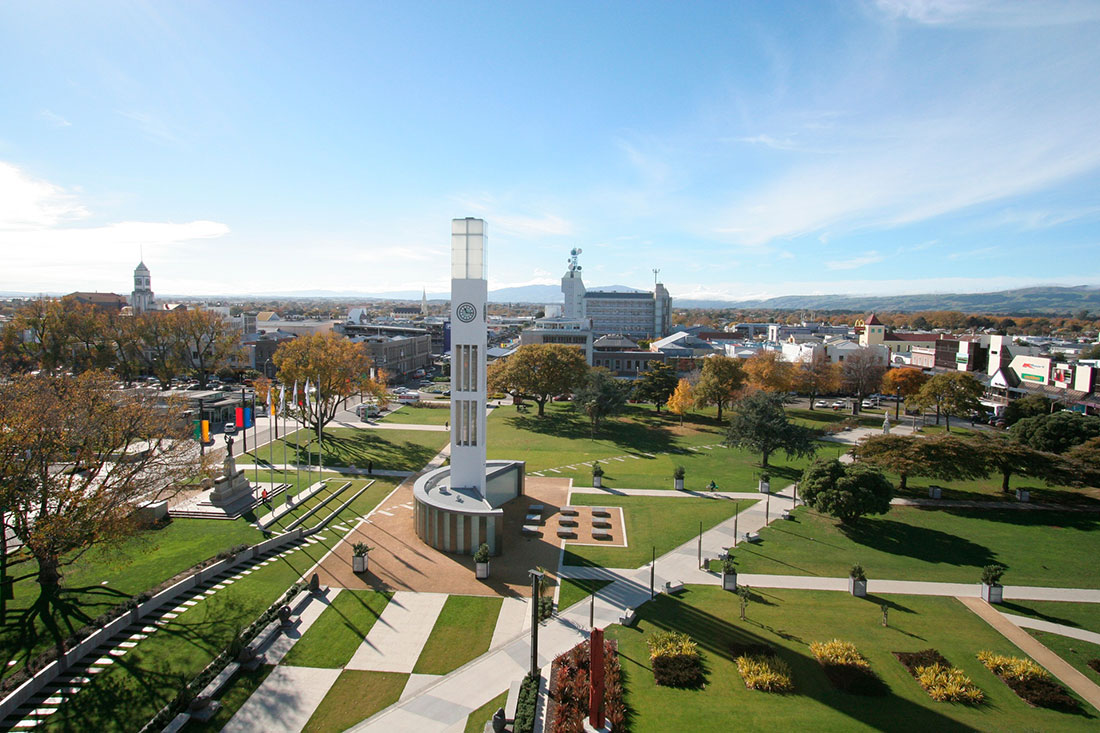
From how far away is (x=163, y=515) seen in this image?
33281 mm

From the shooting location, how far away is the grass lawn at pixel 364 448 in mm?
46469

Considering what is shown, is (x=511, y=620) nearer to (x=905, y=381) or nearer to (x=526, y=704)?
(x=526, y=704)

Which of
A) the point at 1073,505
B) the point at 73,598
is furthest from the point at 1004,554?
the point at 73,598

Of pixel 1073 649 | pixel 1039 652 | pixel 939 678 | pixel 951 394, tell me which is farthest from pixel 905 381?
pixel 939 678

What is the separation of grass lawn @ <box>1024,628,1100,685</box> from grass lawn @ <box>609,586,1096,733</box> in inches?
64.4

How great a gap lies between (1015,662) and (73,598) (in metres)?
36.4

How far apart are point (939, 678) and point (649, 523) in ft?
55.5

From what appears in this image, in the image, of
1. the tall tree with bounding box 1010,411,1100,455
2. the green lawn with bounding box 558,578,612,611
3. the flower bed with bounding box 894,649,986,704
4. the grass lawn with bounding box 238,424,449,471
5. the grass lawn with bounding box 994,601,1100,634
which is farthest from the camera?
the grass lawn with bounding box 238,424,449,471

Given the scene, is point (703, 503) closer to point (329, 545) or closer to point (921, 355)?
point (329, 545)

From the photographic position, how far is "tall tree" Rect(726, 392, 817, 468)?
44.2 metres

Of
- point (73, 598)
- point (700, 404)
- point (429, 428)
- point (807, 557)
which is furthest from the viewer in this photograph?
point (700, 404)

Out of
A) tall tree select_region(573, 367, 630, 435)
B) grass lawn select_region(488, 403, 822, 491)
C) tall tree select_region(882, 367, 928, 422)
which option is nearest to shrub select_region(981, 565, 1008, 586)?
grass lawn select_region(488, 403, 822, 491)

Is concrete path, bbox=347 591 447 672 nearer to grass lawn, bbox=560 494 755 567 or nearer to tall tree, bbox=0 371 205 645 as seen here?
grass lawn, bbox=560 494 755 567

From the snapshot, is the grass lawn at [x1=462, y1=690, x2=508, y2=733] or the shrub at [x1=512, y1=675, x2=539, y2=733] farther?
the grass lawn at [x1=462, y1=690, x2=508, y2=733]
